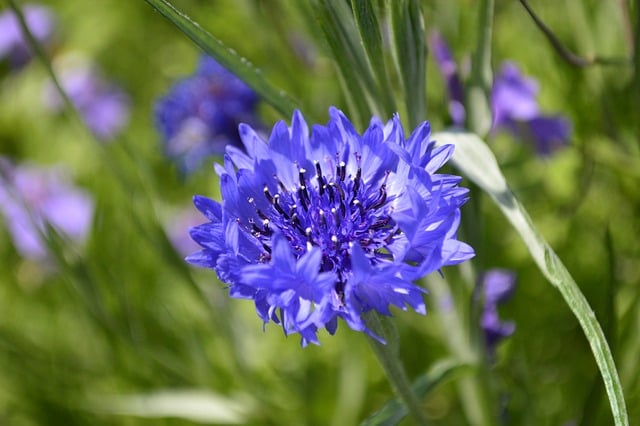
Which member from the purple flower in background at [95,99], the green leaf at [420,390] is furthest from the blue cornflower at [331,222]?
the purple flower in background at [95,99]

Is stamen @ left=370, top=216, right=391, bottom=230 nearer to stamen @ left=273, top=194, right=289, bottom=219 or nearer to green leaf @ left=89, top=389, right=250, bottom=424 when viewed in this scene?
stamen @ left=273, top=194, right=289, bottom=219

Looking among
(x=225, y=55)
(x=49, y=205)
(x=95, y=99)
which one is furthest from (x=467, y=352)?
(x=95, y=99)

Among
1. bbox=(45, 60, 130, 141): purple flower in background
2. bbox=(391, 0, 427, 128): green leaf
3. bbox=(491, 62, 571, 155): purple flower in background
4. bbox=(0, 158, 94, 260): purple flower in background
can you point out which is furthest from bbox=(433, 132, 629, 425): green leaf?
bbox=(45, 60, 130, 141): purple flower in background

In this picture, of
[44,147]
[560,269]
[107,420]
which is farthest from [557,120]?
[44,147]

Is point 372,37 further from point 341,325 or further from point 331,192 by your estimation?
point 341,325

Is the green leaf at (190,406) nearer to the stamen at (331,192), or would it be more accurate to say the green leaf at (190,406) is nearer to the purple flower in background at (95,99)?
the stamen at (331,192)

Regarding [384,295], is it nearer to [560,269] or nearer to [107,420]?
[560,269]
